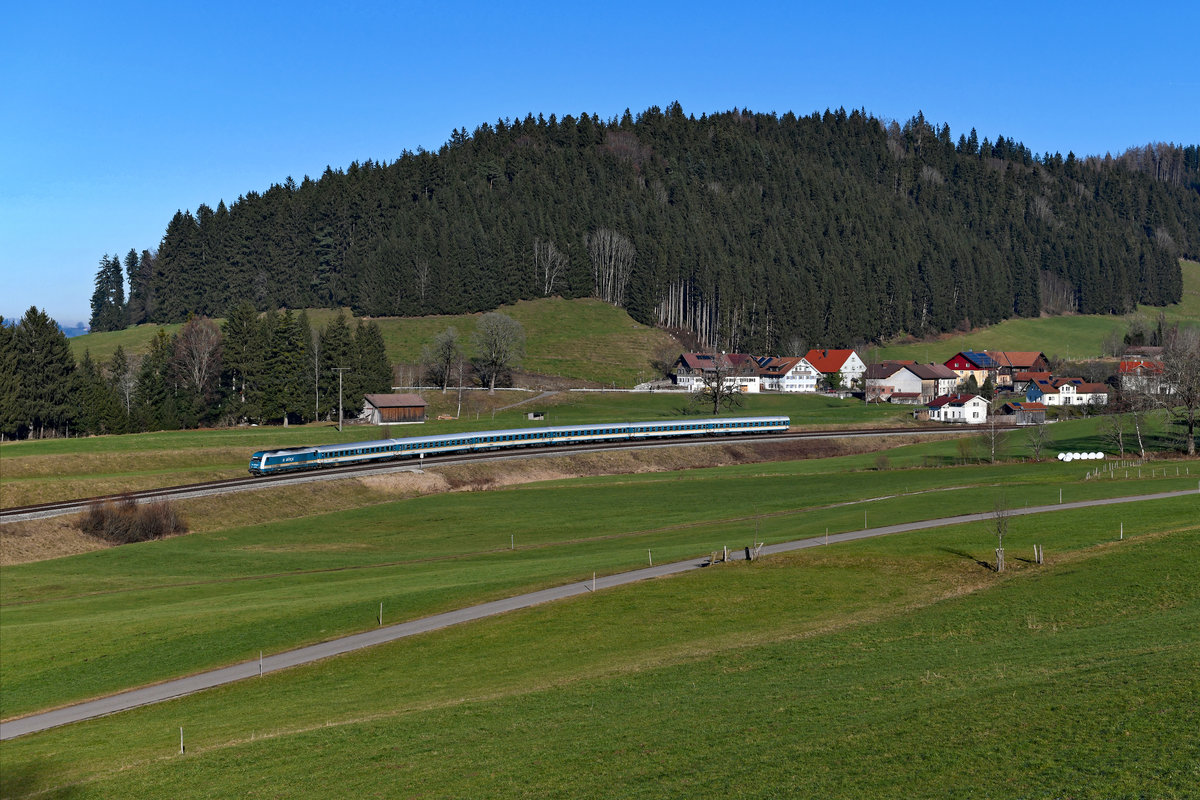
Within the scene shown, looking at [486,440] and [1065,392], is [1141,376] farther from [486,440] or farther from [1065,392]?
[486,440]

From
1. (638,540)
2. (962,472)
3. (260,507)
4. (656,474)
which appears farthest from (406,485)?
(962,472)

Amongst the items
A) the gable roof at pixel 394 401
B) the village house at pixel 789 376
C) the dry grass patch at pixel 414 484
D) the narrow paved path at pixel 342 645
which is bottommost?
the narrow paved path at pixel 342 645

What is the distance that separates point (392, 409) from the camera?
134m

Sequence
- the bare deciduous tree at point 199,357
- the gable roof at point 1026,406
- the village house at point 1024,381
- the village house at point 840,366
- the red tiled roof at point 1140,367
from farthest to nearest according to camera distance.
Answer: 1. the village house at point 840,366
2. the village house at point 1024,381
3. the red tiled roof at point 1140,367
4. the gable roof at point 1026,406
5. the bare deciduous tree at point 199,357

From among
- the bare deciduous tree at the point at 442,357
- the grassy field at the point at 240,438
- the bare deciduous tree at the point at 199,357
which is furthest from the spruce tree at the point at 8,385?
the bare deciduous tree at the point at 442,357

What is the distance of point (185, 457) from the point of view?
100875mm

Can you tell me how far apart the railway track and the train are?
1.34 metres

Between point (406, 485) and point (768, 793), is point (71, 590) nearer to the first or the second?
point (406, 485)

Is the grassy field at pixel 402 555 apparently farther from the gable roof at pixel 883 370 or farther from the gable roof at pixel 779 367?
the gable roof at pixel 883 370

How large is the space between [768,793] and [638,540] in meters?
44.9

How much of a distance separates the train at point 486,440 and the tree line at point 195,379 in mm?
33575

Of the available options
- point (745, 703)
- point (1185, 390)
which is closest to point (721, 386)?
point (1185, 390)

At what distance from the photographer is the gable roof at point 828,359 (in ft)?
619

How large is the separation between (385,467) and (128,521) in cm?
2641
